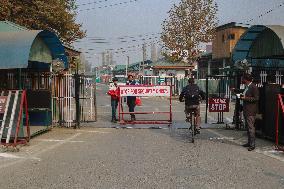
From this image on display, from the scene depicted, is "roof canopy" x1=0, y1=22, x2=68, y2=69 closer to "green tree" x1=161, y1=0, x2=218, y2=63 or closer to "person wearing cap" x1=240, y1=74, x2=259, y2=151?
"person wearing cap" x1=240, y1=74, x2=259, y2=151

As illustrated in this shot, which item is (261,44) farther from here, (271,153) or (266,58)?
(271,153)

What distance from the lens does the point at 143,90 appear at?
1585cm

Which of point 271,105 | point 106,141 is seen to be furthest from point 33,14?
point 271,105

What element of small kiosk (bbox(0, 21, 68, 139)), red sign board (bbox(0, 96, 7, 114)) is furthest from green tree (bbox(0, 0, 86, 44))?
red sign board (bbox(0, 96, 7, 114))

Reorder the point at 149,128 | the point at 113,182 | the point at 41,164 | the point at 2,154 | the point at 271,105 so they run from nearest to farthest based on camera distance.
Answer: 1. the point at 113,182
2. the point at 41,164
3. the point at 2,154
4. the point at 271,105
5. the point at 149,128

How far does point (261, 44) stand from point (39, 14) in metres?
20.7

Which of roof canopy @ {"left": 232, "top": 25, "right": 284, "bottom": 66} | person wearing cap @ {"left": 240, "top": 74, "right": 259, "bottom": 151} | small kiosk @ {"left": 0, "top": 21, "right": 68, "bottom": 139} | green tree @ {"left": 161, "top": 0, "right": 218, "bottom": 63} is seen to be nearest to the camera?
person wearing cap @ {"left": 240, "top": 74, "right": 259, "bottom": 151}

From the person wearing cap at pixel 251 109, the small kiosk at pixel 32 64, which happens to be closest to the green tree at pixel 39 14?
the small kiosk at pixel 32 64

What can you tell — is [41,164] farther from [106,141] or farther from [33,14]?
[33,14]

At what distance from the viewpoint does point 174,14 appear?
153ft

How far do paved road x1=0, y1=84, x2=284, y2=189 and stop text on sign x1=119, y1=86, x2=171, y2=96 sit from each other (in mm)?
3139

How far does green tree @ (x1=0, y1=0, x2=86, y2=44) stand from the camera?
2875cm

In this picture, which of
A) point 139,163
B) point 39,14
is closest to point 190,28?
point 39,14

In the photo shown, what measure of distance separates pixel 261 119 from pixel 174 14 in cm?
3599
